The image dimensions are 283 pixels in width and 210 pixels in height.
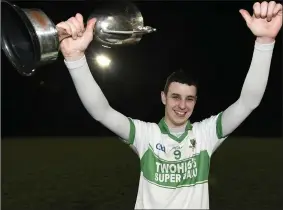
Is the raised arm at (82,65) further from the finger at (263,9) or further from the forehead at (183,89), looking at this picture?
the finger at (263,9)

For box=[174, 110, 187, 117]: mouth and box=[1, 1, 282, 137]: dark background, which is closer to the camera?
box=[174, 110, 187, 117]: mouth

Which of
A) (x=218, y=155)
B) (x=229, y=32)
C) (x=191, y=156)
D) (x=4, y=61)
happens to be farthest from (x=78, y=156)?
(x=191, y=156)

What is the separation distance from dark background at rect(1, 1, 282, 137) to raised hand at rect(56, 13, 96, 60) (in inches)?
270

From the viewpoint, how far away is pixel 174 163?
180 cm

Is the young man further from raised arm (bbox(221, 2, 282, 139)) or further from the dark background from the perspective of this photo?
the dark background

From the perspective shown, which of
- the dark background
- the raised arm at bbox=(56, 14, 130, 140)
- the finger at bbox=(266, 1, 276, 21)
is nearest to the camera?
the finger at bbox=(266, 1, 276, 21)

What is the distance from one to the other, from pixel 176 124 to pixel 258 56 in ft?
1.21

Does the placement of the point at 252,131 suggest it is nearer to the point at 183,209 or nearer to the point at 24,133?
the point at 24,133

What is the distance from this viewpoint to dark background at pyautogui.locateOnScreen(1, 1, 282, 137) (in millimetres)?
9109

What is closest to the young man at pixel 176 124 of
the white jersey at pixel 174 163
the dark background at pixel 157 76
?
the white jersey at pixel 174 163

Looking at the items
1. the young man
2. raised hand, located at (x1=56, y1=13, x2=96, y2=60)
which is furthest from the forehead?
Answer: raised hand, located at (x1=56, y1=13, x2=96, y2=60)

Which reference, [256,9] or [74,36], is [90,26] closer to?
[74,36]

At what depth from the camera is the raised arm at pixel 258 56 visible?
1.66 metres

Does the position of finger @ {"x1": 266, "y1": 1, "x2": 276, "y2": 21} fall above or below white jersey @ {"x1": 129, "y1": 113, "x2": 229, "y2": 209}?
above
